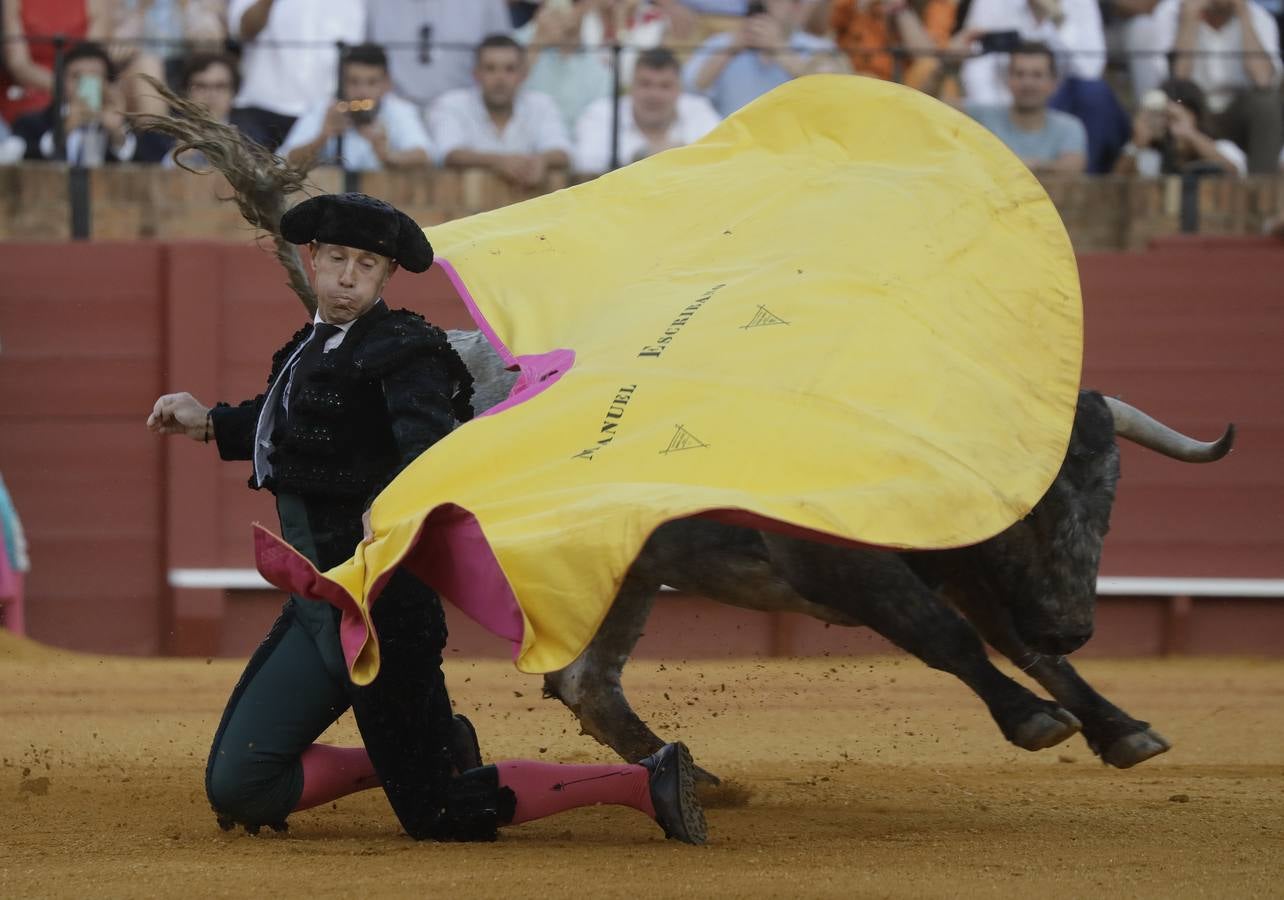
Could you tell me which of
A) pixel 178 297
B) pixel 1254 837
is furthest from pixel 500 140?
pixel 1254 837

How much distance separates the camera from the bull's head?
169 inches

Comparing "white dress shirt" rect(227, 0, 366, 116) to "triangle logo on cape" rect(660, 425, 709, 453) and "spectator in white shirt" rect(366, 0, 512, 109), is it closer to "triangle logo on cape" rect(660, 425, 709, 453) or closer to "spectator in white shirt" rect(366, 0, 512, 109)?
"spectator in white shirt" rect(366, 0, 512, 109)

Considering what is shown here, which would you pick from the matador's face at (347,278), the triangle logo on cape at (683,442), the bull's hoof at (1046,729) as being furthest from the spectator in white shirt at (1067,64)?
the matador's face at (347,278)

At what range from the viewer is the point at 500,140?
25.3ft

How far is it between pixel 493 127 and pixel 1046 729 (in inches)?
188

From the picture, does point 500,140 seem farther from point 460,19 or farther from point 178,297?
point 178,297

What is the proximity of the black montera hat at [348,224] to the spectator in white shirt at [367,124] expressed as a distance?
4.24m

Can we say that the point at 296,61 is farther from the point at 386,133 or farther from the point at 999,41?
the point at 999,41

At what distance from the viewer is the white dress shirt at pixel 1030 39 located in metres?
7.71

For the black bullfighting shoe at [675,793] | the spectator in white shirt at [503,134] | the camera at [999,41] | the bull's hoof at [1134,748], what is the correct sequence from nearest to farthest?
the black bullfighting shoe at [675,793] → the bull's hoof at [1134,748] → the spectator in white shirt at [503,134] → the camera at [999,41]

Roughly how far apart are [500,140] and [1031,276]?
4133 millimetres

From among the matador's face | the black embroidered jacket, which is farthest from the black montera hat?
the black embroidered jacket

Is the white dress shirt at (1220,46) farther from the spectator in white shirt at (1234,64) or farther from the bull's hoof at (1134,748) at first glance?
the bull's hoof at (1134,748)

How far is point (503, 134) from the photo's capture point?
25.4 feet
